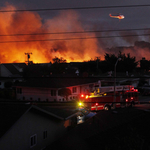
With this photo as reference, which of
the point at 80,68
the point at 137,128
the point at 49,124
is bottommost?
the point at 49,124

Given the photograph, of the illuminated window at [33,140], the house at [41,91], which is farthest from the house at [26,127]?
the house at [41,91]

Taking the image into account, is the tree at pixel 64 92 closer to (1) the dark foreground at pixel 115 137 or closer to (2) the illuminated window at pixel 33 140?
(2) the illuminated window at pixel 33 140

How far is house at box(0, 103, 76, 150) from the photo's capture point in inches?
306

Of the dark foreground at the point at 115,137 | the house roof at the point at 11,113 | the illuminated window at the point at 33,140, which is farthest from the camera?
the illuminated window at the point at 33,140

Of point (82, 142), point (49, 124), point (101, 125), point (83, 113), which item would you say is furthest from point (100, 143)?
point (83, 113)

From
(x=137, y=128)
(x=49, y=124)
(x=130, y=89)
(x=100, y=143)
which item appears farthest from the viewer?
(x=130, y=89)

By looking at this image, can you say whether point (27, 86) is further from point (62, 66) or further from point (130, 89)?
point (62, 66)

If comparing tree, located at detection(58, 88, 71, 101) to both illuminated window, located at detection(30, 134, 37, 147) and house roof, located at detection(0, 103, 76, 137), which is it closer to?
house roof, located at detection(0, 103, 76, 137)

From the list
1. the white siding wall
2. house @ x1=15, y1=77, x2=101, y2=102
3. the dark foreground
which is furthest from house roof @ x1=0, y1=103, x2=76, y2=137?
house @ x1=15, y1=77, x2=101, y2=102

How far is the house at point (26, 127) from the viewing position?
7.77 metres

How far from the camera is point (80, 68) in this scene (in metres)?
44.1

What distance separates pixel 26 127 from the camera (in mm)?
8758

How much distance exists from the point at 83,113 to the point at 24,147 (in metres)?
7.79

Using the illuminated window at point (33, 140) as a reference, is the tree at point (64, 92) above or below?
above
